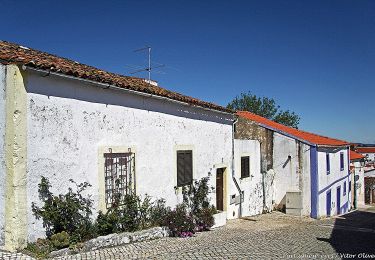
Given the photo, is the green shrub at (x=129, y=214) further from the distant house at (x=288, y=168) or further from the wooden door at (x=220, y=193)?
the distant house at (x=288, y=168)

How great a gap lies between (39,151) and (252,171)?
11.7m

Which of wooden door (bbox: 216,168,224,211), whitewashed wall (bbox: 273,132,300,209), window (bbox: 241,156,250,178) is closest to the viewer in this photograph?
wooden door (bbox: 216,168,224,211)

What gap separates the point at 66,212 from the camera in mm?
7250

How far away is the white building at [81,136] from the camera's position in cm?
648

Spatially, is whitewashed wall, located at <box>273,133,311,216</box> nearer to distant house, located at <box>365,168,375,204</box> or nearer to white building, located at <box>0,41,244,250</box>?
white building, located at <box>0,41,244,250</box>

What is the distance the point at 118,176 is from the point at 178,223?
7.88ft

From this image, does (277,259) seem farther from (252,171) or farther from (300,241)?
(252,171)

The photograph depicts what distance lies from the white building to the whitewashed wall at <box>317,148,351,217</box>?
9.53 meters

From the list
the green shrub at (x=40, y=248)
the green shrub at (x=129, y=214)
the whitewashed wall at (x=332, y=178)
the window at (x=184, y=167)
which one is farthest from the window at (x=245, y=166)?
the green shrub at (x=40, y=248)

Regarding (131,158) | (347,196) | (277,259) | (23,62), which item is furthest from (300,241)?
A: (347,196)

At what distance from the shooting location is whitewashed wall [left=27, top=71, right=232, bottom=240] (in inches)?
273

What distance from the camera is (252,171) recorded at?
17.0 m

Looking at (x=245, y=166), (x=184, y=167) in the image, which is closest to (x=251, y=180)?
(x=245, y=166)

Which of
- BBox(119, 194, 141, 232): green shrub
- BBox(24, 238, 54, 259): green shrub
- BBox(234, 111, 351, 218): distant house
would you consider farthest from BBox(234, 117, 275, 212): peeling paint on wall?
BBox(24, 238, 54, 259): green shrub
